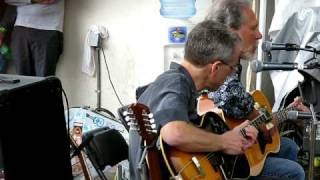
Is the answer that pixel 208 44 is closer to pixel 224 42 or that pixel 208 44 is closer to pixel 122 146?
pixel 224 42

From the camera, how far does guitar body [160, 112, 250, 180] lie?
1608mm

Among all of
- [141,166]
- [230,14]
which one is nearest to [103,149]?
[141,166]

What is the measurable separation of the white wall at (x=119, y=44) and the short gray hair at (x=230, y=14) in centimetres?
114

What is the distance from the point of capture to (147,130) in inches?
59.7

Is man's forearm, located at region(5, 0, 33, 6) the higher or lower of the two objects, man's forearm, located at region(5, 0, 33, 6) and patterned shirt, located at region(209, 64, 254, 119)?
the higher

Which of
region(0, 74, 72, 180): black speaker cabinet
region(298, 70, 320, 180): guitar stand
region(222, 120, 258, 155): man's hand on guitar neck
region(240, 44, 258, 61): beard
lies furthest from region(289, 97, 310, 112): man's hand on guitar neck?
region(0, 74, 72, 180): black speaker cabinet

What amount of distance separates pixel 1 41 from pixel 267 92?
2002 mm

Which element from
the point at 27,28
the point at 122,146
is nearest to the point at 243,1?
the point at 122,146

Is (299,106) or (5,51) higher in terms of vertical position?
(5,51)

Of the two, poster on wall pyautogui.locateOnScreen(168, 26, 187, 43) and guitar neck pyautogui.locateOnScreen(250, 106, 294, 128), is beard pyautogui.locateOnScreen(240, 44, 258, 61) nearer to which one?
guitar neck pyautogui.locateOnScreen(250, 106, 294, 128)

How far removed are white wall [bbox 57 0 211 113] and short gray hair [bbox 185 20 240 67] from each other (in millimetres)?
1675

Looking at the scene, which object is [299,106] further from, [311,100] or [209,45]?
[209,45]

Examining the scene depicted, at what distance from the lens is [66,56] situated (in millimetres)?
3715

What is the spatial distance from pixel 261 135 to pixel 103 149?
78 cm
